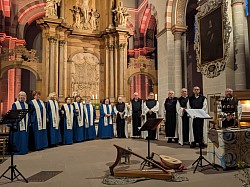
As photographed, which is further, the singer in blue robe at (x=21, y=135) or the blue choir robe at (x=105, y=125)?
the blue choir robe at (x=105, y=125)

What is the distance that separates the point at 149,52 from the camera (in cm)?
1850

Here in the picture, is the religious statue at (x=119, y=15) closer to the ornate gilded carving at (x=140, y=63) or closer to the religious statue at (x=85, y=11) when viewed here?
the religious statue at (x=85, y=11)

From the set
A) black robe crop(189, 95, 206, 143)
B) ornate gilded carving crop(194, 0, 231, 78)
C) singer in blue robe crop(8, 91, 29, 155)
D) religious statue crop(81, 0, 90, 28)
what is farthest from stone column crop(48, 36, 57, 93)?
black robe crop(189, 95, 206, 143)

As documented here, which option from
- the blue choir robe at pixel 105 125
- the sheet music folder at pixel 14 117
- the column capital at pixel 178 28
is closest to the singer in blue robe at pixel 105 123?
the blue choir robe at pixel 105 125

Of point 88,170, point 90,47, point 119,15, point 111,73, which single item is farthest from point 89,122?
point 119,15

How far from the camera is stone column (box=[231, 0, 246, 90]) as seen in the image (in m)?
8.61

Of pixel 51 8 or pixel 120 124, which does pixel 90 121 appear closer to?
pixel 120 124

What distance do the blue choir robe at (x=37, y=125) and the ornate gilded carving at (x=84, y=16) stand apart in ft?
27.4

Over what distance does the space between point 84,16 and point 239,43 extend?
9.35 metres

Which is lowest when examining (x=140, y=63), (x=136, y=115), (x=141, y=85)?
(x=136, y=115)

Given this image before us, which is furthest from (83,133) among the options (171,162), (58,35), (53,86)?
(58,35)

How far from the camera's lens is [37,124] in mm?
7230

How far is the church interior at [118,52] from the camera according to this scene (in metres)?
8.76

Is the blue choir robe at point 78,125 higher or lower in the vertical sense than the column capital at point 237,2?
lower
